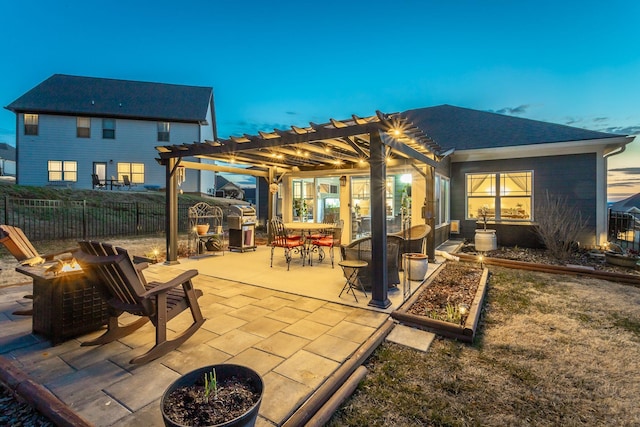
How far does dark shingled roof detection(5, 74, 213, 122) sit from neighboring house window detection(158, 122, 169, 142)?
0.36m

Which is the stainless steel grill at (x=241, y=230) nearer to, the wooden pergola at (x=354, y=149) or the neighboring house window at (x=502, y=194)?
the wooden pergola at (x=354, y=149)

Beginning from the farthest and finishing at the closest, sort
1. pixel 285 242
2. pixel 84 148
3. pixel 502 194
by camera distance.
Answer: pixel 84 148 → pixel 502 194 → pixel 285 242

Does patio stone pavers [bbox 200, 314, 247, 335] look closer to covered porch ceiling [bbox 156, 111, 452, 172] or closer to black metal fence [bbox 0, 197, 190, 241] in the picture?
covered porch ceiling [bbox 156, 111, 452, 172]

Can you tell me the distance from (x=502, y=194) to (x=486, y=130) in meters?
2.29

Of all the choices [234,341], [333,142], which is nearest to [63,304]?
[234,341]

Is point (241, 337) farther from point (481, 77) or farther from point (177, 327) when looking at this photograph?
point (481, 77)

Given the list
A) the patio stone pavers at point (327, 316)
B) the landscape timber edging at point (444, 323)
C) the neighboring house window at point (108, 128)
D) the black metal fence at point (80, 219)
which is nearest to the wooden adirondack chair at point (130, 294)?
the patio stone pavers at point (327, 316)

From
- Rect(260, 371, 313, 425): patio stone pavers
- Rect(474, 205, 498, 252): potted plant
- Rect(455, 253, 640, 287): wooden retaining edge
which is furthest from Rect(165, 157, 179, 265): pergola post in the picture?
Rect(474, 205, 498, 252): potted plant

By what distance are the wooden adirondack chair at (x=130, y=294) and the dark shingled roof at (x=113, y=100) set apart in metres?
16.8

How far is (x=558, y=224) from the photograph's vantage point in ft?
24.5

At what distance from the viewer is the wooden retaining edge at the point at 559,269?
554cm

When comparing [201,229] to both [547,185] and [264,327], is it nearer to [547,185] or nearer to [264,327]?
[264,327]

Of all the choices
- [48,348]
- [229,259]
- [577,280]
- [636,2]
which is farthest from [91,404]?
[636,2]

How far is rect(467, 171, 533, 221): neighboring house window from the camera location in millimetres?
9148
